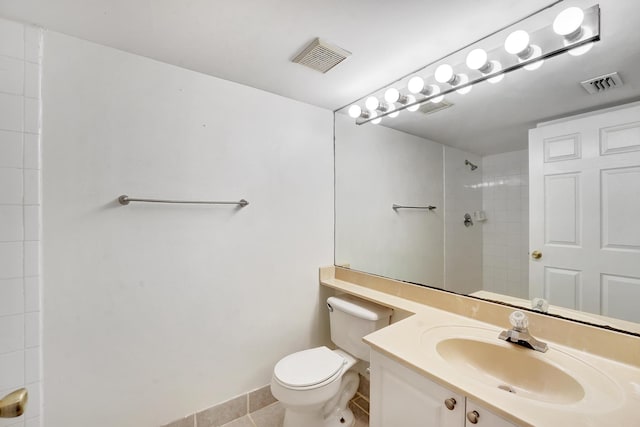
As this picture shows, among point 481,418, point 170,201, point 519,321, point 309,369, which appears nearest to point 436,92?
point 519,321

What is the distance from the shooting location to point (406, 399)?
93 centimetres

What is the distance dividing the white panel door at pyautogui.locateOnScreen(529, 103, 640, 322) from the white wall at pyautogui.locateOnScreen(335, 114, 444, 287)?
0.47 m

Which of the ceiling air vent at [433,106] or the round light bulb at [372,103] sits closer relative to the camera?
the ceiling air vent at [433,106]

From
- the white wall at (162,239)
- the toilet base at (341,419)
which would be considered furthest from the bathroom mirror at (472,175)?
the toilet base at (341,419)

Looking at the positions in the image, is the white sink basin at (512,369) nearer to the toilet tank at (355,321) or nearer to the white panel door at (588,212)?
the white panel door at (588,212)

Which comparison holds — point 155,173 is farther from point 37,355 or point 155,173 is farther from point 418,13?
point 418,13

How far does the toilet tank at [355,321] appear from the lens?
1.55 m

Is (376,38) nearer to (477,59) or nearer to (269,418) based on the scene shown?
(477,59)

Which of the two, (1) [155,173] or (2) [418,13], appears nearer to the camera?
(2) [418,13]

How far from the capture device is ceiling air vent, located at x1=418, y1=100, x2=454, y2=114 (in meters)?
A: 1.47

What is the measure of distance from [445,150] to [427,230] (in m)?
0.48

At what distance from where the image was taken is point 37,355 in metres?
1.13

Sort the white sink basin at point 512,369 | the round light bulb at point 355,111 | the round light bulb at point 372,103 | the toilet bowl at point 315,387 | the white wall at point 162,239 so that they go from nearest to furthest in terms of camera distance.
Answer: the white sink basin at point 512,369 < the white wall at point 162,239 < the toilet bowl at point 315,387 < the round light bulb at point 372,103 < the round light bulb at point 355,111

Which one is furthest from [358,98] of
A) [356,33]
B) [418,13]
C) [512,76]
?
[512,76]
